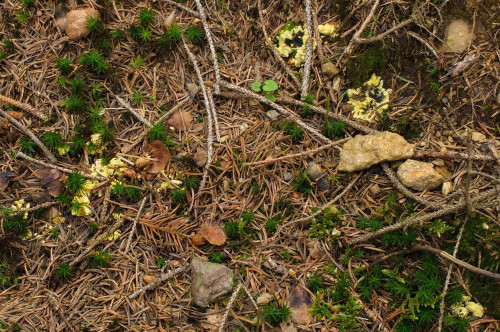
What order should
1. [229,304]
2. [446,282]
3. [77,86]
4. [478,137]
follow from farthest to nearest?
[77,86], [478,137], [229,304], [446,282]

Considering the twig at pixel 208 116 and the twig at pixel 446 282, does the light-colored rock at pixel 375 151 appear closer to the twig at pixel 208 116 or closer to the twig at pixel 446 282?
the twig at pixel 446 282

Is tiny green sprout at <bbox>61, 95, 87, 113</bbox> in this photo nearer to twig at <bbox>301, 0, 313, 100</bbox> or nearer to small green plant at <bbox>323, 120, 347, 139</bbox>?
twig at <bbox>301, 0, 313, 100</bbox>

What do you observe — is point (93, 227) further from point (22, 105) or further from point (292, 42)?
point (292, 42)

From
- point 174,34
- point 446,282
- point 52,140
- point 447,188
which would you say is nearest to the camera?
point 446,282

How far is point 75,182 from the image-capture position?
11.5ft

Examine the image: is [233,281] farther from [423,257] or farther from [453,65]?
[453,65]

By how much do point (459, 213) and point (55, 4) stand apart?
415cm

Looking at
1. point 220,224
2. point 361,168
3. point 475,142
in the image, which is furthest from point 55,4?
point 475,142

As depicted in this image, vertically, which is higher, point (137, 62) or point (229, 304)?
point (137, 62)

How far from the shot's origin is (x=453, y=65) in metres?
3.48

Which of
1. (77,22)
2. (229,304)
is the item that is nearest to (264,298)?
(229,304)

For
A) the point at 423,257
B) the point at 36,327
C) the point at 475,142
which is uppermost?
the point at 475,142

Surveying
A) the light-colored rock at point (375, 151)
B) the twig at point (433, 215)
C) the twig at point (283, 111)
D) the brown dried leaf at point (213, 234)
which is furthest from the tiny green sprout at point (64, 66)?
the twig at point (433, 215)

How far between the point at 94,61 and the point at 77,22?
42 cm
